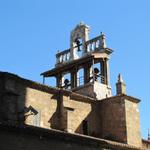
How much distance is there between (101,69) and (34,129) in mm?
12305

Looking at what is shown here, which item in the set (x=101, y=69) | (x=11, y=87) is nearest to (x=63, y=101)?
(x=11, y=87)

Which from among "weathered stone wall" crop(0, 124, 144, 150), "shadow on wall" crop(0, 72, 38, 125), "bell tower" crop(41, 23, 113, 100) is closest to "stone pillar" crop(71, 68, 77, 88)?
"bell tower" crop(41, 23, 113, 100)

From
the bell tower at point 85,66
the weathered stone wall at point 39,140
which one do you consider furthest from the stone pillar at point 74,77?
the weathered stone wall at point 39,140

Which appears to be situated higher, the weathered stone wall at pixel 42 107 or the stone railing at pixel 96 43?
the stone railing at pixel 96 43

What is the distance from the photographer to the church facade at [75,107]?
21.5m

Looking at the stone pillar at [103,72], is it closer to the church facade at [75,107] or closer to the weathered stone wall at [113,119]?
the church facade at [75,107]

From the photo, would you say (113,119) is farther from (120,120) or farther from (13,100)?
(13,100)

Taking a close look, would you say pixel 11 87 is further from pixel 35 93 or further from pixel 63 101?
pixel 63 101

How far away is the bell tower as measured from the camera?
100 feet

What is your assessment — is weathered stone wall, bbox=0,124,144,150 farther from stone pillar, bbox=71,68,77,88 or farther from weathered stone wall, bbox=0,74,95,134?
stone pillar, bbox=71,68,77,88

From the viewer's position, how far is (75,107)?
90.4ft

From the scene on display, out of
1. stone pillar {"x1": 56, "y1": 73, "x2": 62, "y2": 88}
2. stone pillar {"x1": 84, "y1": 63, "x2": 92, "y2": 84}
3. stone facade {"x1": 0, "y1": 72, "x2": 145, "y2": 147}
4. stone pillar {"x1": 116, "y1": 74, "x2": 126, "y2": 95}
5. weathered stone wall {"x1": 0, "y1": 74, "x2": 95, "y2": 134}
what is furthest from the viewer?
stone pillar {"x1": 56, "y1": 73, "x2": 62, "y2": 88}

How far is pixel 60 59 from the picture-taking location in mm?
33562

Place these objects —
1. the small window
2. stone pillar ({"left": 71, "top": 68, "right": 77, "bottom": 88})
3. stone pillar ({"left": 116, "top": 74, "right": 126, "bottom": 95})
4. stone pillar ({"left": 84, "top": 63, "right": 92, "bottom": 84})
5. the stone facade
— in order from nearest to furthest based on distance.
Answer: the stone facade, the small window, stone pillar ({"left": 116, "top": 74, "right": 126, "bottom": 95}), stone pillar ({"left": 84, "top": 63, "right": 92, "bottom": 84}), stone pillar ({"left": 71, "top": 68, "right": 77, "bottom": 88})
